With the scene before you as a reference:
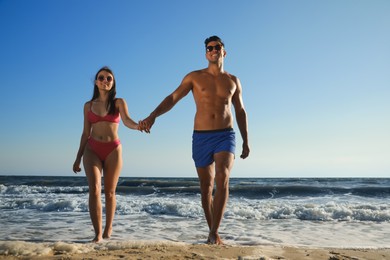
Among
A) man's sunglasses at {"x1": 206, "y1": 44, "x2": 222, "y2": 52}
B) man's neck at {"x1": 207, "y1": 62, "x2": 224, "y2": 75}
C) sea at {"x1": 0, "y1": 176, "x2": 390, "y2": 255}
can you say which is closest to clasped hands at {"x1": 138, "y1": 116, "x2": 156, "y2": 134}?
man's neck at {"x1": 207, "y1": 62, "x2": 224, "y2": 75}

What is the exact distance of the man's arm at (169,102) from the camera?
12.9 ft

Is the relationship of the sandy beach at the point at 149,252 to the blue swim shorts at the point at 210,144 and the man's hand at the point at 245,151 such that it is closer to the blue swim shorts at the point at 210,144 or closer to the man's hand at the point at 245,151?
the blue swim shorts at the point at 210,144

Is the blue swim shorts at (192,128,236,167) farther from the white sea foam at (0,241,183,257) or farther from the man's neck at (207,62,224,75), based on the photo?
the white sea foam at (0,241,183,257)

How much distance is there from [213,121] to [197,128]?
0.25m

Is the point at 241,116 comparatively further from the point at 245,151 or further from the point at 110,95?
the point at 110,95

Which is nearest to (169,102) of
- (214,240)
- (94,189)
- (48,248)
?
(94,189)

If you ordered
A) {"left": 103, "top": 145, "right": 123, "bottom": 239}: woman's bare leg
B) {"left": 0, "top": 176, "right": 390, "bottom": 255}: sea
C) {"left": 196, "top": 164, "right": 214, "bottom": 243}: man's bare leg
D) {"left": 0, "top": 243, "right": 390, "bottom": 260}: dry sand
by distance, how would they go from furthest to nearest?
{"left": 0, "top": 176, "right": 390, "bottom": 255}: sea < {"left": 103, "top": 145, "right": 123, "bottom": 239}: woman's bare leg < {"left": 196, "top": 164, "right": 214, "bottom": 243}: man's bare leg < {"left": 0, "top": 243, "right": 390, "bottom": 260}: dry sand

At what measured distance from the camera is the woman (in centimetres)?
423

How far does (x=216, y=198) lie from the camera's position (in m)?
3.95

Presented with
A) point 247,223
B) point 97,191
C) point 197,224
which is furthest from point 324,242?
point 97,191

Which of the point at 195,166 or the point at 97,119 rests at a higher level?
the point at 97,119

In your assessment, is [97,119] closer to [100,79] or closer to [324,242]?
[100,79]

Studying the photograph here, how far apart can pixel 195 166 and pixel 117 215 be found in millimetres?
4564

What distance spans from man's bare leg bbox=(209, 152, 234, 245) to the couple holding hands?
0.01 meters
